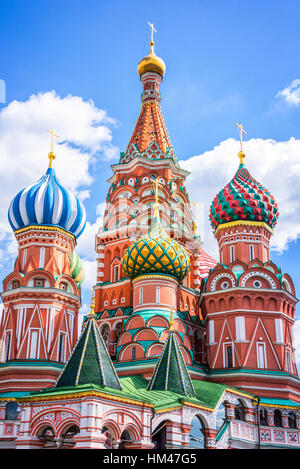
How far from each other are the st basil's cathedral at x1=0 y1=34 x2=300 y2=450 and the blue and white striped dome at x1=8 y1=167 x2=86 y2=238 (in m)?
0.04

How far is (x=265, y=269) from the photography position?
21219 millimetres

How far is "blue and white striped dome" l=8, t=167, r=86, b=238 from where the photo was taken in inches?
854

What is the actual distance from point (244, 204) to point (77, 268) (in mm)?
7615

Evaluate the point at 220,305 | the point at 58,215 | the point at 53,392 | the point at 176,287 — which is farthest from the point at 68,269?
the point at 53,392

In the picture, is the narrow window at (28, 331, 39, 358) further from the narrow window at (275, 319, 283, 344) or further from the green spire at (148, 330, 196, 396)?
the narrow window at (275, 319, 283, 344)

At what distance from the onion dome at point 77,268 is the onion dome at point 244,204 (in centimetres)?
600

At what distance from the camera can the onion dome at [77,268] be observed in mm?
24078

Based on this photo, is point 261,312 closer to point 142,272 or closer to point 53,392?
point 142,272

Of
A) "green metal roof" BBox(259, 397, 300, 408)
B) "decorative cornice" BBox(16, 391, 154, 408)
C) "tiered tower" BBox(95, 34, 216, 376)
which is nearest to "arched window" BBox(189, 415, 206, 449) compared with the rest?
"decorative cornice" BBox(16, 391, 154, 408)

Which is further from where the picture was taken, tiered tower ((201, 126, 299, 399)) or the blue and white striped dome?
the blue and white striped dome

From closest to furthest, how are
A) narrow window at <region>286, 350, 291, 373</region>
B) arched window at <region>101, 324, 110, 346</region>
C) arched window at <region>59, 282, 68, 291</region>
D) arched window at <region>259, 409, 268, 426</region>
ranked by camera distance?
1. arched window at <region>259, 409, 268, 426</region>
2. narrow window at <region>286, 350, 291, 373</region>
3. arched window at <region>59, 282, 68, 291</region>
4. arched window at <region>101, 324, 110, 346</region>

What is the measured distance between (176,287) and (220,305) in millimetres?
1859

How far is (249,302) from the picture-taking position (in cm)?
2086

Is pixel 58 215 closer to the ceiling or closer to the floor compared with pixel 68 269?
closer to the ceiling
